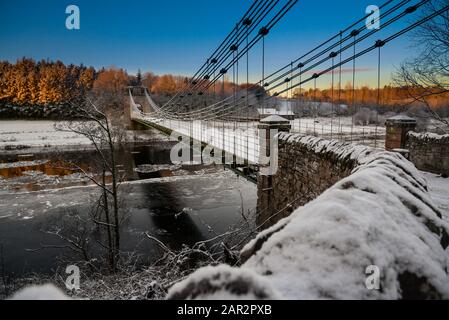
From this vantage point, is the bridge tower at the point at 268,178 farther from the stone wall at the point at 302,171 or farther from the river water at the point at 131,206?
the river water at the point at 131,206

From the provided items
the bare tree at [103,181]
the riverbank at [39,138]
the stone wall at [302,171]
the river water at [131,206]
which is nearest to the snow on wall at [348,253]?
the stone wall at [302,171]

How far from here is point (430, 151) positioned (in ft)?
25.6

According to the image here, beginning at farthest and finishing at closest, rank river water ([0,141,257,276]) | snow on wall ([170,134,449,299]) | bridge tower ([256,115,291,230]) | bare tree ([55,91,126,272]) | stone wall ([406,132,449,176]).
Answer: river water ([0,141,257,276])
bare tree ([55,91,126,272])
stone wall ([406,132,449,176])
bridge tower ([256,115,291,230])
snow on wall ([170,134,449,299])

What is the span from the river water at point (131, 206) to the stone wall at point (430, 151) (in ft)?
15.6

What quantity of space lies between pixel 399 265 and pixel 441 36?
9.08 m

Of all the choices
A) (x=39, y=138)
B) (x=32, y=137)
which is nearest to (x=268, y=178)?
(x=39, y=138)

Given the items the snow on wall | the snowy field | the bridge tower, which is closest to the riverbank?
the snowy field

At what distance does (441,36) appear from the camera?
7.88 m

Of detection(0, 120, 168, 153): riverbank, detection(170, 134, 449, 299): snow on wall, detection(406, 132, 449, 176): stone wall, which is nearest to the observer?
detection(170, 134, 449, 299): snow on wall

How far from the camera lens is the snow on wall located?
0.96m

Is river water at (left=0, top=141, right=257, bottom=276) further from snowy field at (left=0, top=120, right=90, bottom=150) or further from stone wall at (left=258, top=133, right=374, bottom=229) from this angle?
snowy field at (left=0, top=120, right=90, bottom=150)

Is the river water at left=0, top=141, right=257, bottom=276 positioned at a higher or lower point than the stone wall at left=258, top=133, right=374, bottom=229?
lower

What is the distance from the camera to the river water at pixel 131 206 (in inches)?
390

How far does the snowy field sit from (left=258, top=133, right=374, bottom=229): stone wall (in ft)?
89.6
